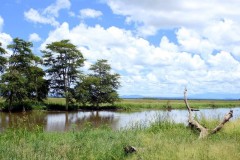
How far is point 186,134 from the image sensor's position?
14570mm

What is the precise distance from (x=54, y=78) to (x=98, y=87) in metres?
7.72

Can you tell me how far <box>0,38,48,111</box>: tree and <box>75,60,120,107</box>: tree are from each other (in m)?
6.61

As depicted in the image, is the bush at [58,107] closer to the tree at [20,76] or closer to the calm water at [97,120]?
the tree at [20,76]

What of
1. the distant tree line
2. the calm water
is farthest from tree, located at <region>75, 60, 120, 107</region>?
the calm water

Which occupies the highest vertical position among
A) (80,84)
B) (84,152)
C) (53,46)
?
(53,46)

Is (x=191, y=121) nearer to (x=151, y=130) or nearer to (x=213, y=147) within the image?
(x=151, y=130)

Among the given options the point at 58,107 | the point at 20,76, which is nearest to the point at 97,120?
the point at 20,76

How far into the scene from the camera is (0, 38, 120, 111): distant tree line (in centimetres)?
5033

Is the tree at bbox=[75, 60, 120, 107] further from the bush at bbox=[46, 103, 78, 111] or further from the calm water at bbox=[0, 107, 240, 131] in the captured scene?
the calm water at bbox=[0, 107, 240, 131]

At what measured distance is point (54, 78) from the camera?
193ft

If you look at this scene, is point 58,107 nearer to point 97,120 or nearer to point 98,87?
point 98,87

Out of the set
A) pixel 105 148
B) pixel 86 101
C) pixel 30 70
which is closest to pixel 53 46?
pixel 30 70

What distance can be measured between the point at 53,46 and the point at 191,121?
4463 cm

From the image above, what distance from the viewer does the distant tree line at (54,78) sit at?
165ft
